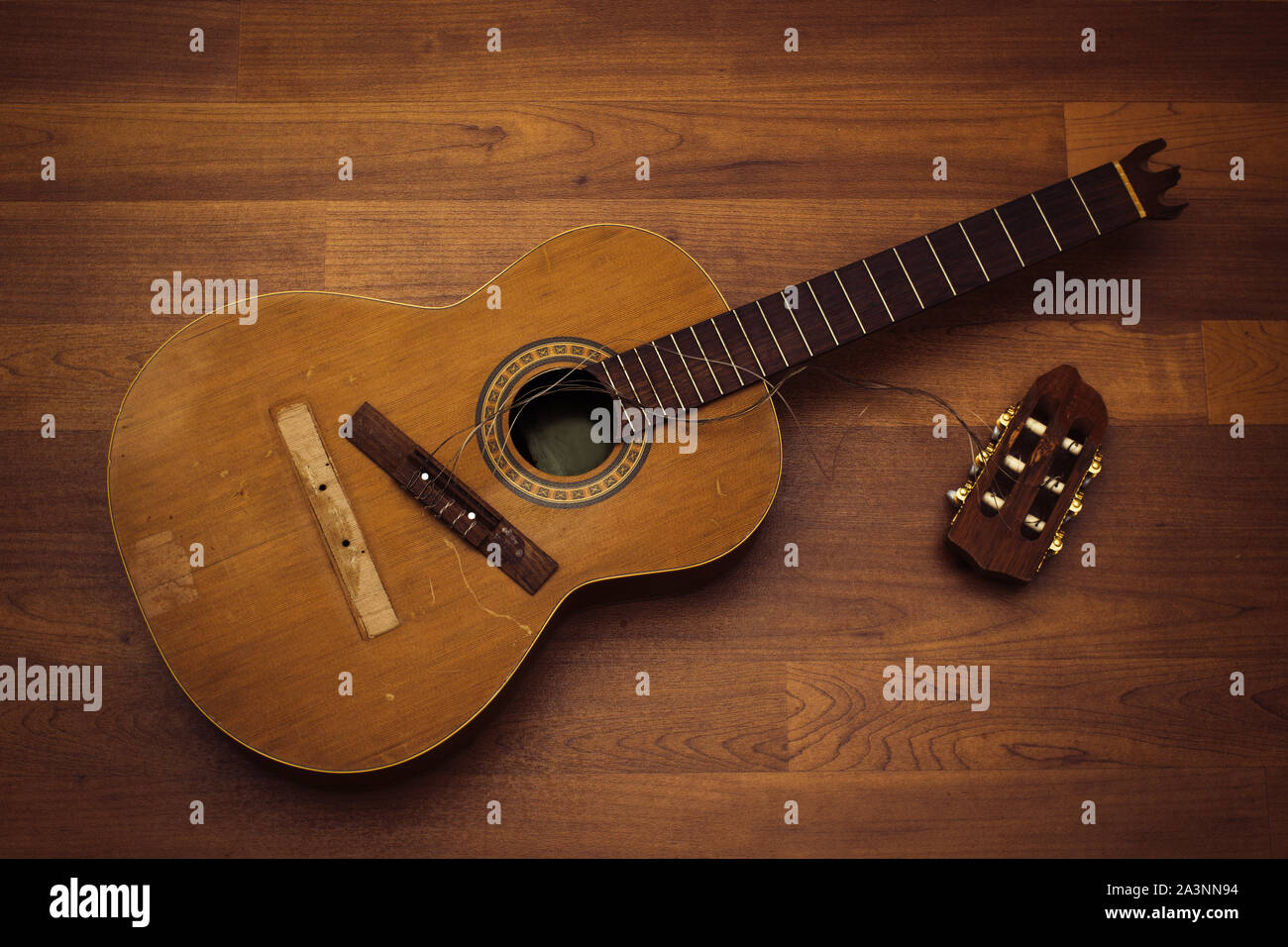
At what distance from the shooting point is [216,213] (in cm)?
171

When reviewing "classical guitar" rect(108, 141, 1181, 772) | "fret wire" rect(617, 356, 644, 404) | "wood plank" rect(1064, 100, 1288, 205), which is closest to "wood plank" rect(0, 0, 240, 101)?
"classical guitar" rect(108, 141, 1181, 772)

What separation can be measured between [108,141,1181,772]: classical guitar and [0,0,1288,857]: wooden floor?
0.13 m

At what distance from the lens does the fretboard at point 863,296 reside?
149 cm

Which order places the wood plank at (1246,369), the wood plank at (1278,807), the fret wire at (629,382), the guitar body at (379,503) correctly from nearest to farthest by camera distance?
the guitar body at (379,503), the fret wire at (629,382), the wood plank at (1278,807), the wood plank at (1246,369)

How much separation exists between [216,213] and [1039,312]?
5.09ft

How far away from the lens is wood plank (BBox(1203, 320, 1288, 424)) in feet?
5.61

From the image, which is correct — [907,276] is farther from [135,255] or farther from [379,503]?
[135,255]

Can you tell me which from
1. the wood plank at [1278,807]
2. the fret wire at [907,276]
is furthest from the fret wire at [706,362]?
the wood plank at [1278,807]

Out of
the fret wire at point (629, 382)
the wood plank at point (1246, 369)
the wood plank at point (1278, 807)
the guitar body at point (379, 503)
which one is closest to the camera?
the guitar body at point (379, 503)

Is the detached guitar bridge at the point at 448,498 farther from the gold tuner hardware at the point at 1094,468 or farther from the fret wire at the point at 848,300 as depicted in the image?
the gold tuner hardware at the point at 1094,468

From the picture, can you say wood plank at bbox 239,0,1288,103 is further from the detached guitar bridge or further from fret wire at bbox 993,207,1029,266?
the detached guitar bridge

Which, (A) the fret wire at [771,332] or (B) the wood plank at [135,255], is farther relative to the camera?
(B) the wood plank at [135,255]

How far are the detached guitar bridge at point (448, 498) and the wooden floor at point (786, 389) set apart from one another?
0.37 feet

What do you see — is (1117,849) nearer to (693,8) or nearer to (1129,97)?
(1129,97)
